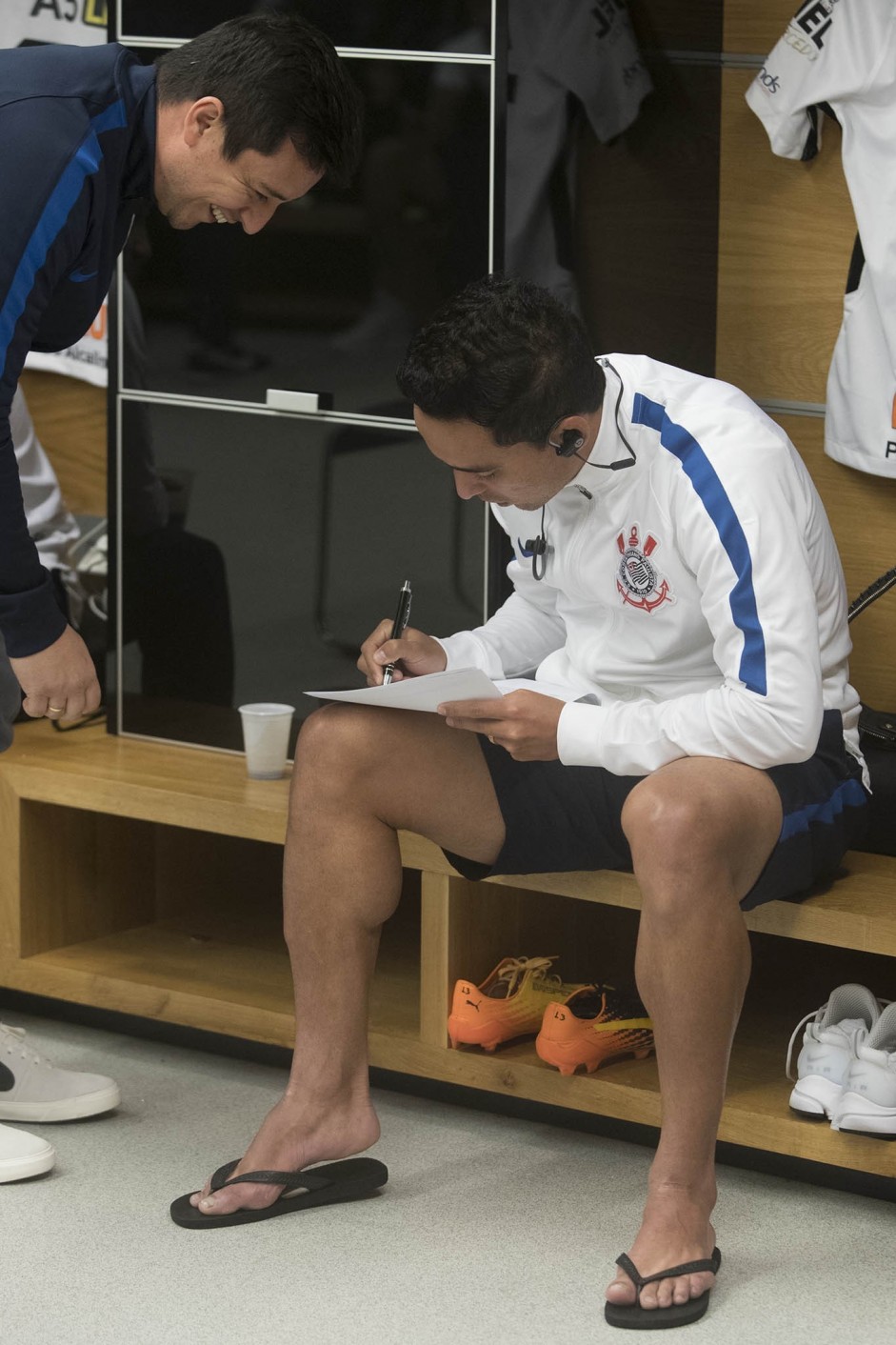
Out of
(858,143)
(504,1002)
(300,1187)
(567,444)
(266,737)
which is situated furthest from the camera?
(266,737)

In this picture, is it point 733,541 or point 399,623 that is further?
point 399,623

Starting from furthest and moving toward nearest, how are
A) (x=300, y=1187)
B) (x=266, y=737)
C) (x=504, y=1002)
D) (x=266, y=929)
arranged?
1. (x=266, y=929)
2. (x=266, y=737)
3. (x=504, y=1002)
4. (x=300, y=1187)

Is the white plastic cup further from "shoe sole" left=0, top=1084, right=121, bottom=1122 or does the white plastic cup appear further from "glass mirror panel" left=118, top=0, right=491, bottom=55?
"glass mirror panel" left=118, top=0, right=491, bottom=55

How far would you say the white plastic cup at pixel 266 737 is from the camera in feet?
8.63

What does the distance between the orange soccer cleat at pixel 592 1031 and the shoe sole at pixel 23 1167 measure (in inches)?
25.1

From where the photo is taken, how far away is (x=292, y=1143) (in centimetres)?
215

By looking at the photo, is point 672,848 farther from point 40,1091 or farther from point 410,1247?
point 40,1091

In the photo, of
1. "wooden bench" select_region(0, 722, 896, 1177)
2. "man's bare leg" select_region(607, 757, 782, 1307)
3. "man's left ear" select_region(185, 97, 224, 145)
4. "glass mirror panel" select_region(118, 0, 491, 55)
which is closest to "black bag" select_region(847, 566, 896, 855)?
"wooden bench" select_region(0, 722, 896, 1177)

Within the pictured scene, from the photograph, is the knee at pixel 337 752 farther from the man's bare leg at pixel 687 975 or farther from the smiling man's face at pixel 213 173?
the smiling man's face at pixel 213 173

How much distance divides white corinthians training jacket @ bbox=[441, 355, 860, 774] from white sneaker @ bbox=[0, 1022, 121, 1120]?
753mm

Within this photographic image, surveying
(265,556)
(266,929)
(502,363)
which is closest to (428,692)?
(502,363)

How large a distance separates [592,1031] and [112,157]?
121 centimetres

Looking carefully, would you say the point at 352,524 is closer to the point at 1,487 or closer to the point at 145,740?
the point at 145,740

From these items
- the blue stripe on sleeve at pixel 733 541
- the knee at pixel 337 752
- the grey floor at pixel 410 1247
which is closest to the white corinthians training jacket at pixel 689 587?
the blue stripe on sleeve at pixel 733 541
